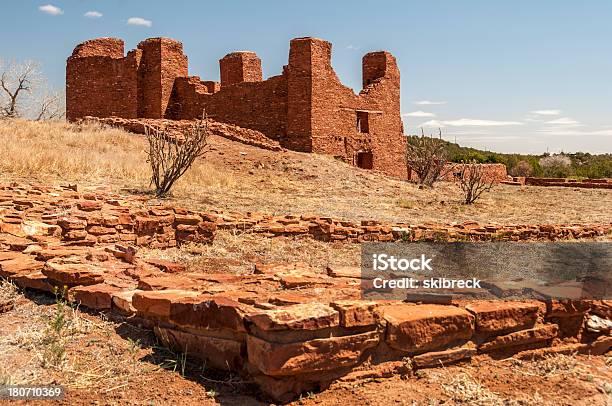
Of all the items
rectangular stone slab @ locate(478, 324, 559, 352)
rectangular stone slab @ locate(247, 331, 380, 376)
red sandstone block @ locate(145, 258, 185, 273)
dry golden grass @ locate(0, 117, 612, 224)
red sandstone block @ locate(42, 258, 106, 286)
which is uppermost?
dry golden grass @ locate(0, 117, 612, 224)

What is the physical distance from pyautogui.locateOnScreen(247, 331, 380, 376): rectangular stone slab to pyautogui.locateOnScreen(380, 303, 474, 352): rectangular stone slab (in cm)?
14

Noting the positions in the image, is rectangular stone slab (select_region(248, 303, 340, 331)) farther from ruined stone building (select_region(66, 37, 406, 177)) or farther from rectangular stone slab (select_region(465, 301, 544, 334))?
ruined stone building (select_region(66, 37, 406, 177))

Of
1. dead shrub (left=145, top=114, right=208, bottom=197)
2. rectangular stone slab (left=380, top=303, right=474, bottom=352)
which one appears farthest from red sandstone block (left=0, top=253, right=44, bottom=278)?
dead shrub (left=145, top=114, right=208, bottom=197)

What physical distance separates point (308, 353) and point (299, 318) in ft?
0.63

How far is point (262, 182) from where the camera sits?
14.8 meters

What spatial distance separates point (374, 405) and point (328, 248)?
5.32 m

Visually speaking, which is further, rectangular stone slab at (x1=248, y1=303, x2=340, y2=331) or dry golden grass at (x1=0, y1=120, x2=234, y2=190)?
dry golden grass at (x1=0, y1=120, x2=234, y2=190)

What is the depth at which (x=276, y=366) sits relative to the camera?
2.85 meters

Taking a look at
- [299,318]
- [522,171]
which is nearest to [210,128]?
[299,318]

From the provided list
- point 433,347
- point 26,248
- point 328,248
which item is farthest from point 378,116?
point 433,347

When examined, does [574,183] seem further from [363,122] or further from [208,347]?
[208,347]

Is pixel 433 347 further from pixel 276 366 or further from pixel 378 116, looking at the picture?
pixel 378 116

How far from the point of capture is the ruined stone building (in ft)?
62.1

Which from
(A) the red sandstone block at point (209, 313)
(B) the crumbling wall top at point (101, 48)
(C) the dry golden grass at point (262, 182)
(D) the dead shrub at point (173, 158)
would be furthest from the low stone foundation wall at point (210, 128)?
(A) the red sandstone block at point (209, 313)
